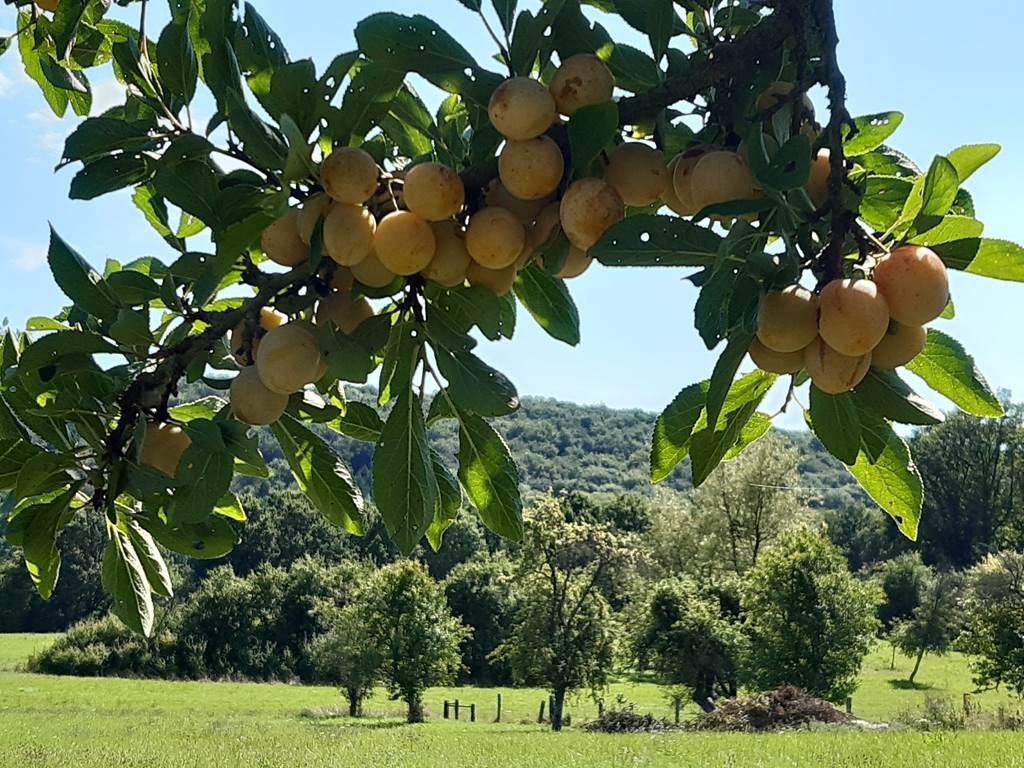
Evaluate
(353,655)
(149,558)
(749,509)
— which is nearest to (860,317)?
(149,558)

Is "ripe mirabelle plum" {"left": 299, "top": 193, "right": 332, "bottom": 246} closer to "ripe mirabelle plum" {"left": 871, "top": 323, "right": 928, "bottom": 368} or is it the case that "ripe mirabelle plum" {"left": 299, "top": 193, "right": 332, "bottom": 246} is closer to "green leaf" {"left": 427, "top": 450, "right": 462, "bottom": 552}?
"green leaf" {"left": 427, "top": 450, "right": 462, "bottom": 552}

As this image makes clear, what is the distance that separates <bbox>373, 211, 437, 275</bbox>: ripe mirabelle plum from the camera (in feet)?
2.91

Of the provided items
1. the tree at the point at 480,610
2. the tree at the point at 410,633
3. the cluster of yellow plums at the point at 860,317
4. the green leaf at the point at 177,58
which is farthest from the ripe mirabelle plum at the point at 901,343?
the tree at the point at 480,610

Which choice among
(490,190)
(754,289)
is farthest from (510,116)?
(754,289)

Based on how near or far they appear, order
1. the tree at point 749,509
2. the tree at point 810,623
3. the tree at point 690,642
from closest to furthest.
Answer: the tree at point 810,623 → the tree at point 690,642 → the tree at point 749,509

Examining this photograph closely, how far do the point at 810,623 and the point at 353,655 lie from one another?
12402 millimetres

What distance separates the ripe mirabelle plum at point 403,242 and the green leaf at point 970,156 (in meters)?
0.51

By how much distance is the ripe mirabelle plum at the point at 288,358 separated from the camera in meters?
0.94

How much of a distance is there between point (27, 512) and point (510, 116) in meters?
0.86

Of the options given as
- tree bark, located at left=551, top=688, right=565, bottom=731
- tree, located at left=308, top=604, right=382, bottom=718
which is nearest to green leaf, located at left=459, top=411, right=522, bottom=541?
tree bark, located at left=551, top=688, right=565, bottom=731

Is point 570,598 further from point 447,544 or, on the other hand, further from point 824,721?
point 447,544

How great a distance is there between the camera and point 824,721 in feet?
57.8

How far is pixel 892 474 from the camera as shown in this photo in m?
1.00

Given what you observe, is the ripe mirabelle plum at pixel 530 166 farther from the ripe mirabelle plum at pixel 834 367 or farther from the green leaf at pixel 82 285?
the green leaf at pixel 82 285
